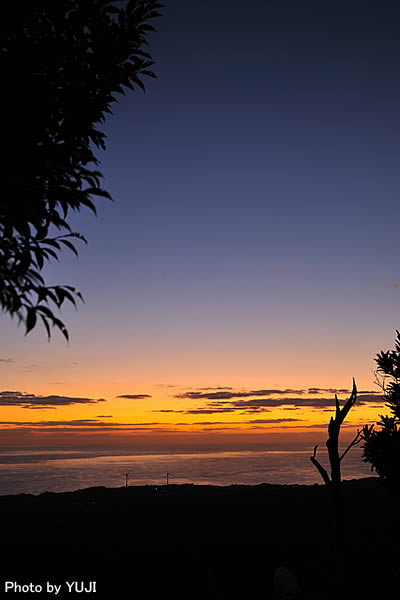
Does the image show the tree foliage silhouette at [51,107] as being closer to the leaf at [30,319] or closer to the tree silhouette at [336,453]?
the leaf at [30,319]

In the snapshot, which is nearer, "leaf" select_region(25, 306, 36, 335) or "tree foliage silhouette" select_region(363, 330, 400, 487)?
"leaf" select_region(25, 306, 36, 335)

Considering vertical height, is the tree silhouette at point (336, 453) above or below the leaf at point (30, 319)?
below

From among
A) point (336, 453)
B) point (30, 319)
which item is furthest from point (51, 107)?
point (336, 453)

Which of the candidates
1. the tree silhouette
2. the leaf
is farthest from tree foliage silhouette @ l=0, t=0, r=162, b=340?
the tree silhouette

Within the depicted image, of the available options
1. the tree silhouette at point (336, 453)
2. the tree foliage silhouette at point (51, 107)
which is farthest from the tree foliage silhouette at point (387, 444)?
the tree foliage silhouette at point (51, 107)

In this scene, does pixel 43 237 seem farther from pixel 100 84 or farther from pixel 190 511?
pixel 190 511

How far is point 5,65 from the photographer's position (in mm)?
8719

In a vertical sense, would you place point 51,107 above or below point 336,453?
above

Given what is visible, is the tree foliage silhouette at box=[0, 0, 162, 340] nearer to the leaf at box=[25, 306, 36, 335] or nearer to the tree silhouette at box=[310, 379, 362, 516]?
the leaf at box=[25, 306, 36, 335]

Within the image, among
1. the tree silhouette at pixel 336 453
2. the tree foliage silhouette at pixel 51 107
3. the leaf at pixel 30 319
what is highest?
the tree foliage silhouette at pixel 51 107

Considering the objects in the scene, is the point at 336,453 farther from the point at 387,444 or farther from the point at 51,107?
the point at 51,107

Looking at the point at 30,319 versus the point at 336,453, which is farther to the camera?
the point at 336,453

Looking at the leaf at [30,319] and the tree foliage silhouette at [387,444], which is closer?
the leaf at [30,319]

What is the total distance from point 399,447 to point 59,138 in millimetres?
16219
